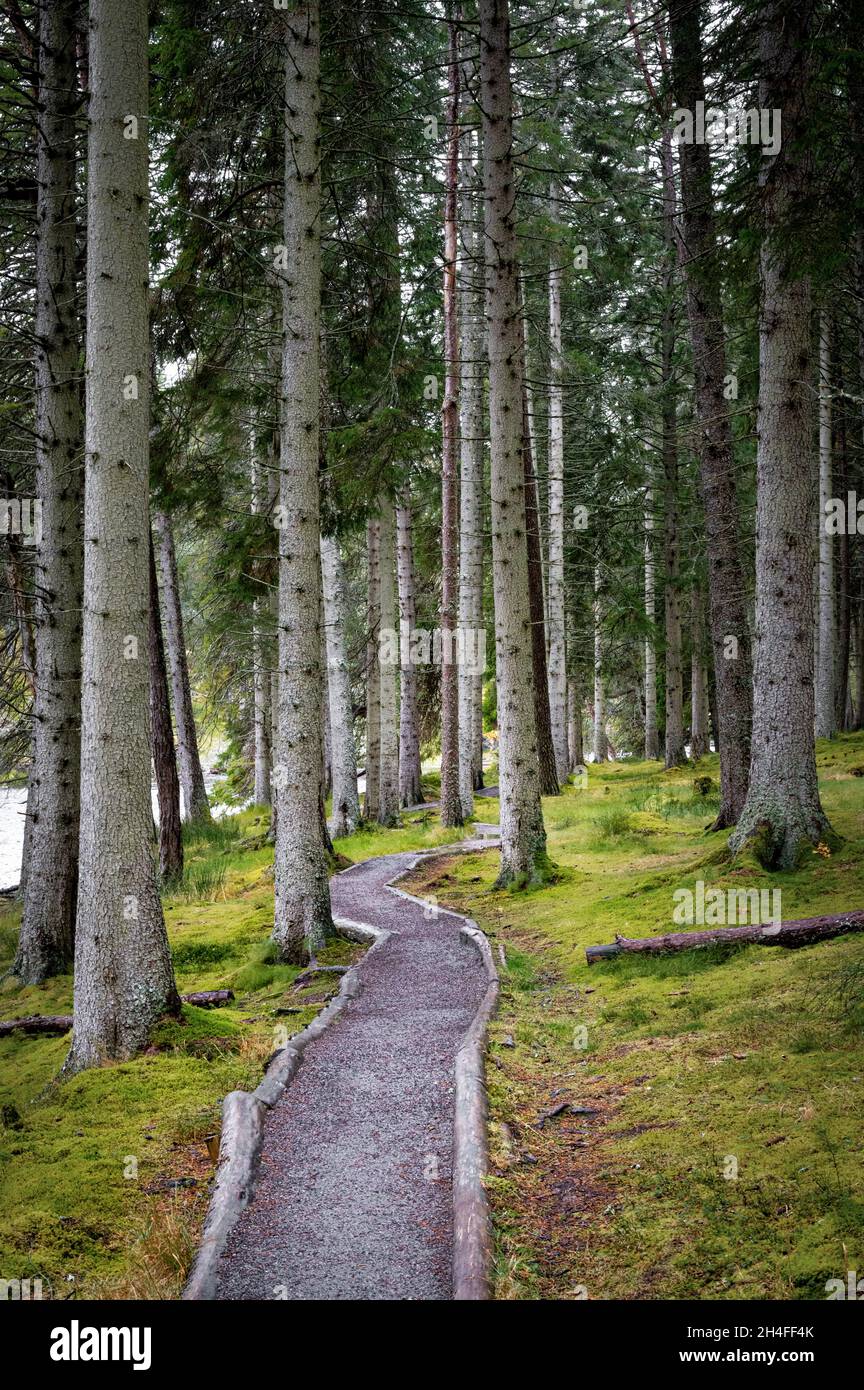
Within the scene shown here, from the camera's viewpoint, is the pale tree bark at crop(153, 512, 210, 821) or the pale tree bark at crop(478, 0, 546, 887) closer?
the pale tree bark at crop(478, 0, 546, 887)

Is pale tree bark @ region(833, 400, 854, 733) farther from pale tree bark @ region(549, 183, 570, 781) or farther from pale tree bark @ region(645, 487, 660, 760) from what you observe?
pale tree bark @ region(549, 183, 570, 781)

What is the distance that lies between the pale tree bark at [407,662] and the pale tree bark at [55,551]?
337 inches

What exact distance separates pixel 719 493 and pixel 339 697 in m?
8.70

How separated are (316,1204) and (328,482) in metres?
9.31

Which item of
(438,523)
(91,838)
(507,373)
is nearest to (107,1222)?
(91,838)

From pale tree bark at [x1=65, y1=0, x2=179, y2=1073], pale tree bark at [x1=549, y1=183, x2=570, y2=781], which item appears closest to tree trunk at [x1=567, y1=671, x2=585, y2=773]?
pale tree bark at [x1=549, y1=183, x2=570, y2=781]

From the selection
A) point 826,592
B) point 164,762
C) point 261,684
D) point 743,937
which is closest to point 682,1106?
point 743,937

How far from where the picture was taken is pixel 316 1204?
15.1ft

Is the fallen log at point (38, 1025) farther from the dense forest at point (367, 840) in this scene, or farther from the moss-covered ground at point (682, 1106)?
the moss-covered ground at point (682, 1106)

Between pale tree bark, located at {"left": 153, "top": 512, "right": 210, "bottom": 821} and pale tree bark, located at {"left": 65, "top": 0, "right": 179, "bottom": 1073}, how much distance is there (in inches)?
423

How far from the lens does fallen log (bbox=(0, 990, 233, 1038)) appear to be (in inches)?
322

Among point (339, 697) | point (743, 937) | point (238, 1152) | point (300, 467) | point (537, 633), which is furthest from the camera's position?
point (537, 633)

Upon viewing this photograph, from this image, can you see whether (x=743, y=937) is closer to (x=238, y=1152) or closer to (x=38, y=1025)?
(x=238, y=1152)

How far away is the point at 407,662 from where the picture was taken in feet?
74.9
